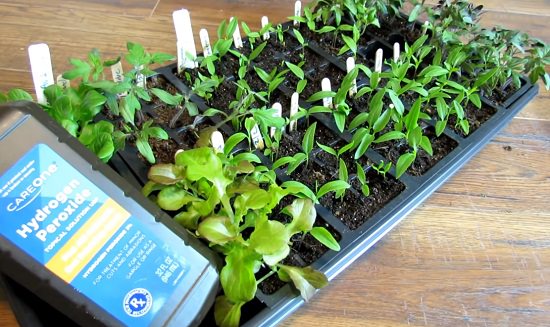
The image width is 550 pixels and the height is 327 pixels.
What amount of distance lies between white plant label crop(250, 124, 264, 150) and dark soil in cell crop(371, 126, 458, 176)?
0.58ft

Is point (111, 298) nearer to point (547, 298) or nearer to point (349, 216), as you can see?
point (349, 216)

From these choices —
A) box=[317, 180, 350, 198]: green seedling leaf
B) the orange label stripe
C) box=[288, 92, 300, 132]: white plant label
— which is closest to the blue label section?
the orange label stripe

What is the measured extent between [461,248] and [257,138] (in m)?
0.33

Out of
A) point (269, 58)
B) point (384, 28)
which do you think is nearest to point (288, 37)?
point (269, 58)

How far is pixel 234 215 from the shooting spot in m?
0.55

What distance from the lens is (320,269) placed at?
1.87 ft

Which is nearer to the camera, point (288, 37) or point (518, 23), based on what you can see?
point (288, 37)

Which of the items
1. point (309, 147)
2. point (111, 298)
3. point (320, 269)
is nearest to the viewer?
point (111, 298)

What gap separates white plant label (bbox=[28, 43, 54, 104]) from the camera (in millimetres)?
647

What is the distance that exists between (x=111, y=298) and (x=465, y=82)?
0.68 meters

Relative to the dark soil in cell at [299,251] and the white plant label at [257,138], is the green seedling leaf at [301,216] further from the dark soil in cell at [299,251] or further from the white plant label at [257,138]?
the white plant label at [257,138]

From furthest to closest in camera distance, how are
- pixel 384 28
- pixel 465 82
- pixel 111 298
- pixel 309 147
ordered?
pixel 384 28 < pixel 465 82 < pixel 309 147 < pixel 111 298

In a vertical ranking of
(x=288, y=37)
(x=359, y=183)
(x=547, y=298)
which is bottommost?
(x=547, y=298)

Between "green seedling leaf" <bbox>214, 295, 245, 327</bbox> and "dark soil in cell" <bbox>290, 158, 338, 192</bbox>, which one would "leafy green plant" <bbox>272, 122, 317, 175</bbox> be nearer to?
"dark soil in cell" <bbox>290, 158, 338, 192</bbox>
